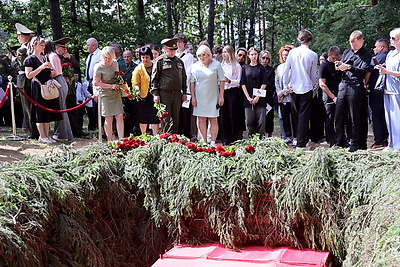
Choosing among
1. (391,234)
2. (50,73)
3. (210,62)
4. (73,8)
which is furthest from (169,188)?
(73,8)

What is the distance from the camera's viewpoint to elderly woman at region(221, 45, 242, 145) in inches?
357

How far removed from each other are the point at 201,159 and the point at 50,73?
18.5 feet

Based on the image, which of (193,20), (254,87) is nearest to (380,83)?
(254,87)

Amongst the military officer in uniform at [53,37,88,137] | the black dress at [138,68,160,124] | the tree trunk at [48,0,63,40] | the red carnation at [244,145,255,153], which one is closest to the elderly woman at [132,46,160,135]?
the black dress at [138,68,160,124]

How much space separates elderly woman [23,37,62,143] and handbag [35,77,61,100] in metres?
0.12

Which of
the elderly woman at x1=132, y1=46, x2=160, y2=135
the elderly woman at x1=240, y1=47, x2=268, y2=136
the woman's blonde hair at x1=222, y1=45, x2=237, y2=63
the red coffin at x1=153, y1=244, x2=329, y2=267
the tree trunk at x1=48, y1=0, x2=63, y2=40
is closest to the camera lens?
the red coffin at x1=153, y1=244, x2=329, y2=267

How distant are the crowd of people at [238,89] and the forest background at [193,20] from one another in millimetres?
5003

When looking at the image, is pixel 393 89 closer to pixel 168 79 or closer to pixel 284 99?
pixel 284 99

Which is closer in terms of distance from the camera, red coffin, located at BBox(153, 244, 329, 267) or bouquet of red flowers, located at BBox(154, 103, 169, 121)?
red coffin, located at BBox(153, 244, 329, 267)

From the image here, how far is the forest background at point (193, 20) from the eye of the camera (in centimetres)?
1501

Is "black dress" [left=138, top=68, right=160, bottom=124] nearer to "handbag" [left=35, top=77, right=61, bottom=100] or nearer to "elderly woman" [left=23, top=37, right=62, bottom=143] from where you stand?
"handbag" [left=35, top=77, right=61, bottom=100]

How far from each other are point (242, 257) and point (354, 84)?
14.7ft

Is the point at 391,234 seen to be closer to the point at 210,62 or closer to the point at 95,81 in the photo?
the point at 210,62

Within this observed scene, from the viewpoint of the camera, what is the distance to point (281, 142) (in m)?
4.33
